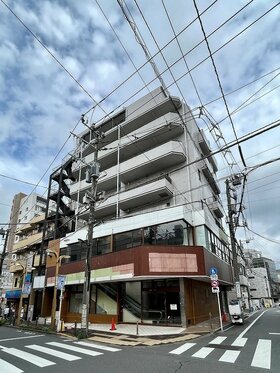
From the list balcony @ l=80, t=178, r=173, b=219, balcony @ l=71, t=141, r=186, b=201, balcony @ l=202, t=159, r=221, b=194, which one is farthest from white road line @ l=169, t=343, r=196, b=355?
balcony @ l=202, t=159, r=221, b=194

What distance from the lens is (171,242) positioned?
1927cm

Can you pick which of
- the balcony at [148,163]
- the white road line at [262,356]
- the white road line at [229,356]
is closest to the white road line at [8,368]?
the white road line at [229,356]

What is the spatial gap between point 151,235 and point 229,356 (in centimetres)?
1171

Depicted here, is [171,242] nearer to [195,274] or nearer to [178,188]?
[195,274]

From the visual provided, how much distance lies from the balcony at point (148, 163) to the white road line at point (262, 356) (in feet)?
50.2

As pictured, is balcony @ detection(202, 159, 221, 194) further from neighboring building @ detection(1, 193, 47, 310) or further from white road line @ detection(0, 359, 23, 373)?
neighboring building @ detection(1, 193, 47, 310)

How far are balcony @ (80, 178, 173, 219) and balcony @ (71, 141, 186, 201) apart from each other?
217 centimetres

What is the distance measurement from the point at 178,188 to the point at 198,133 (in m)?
8.45

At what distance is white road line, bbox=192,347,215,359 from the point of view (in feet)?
30.0

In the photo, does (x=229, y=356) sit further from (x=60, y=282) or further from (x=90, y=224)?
(x=60, y=282)

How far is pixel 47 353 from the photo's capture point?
990 cm

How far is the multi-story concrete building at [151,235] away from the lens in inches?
704

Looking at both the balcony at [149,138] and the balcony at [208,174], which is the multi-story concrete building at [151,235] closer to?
the balcony at [149,138]

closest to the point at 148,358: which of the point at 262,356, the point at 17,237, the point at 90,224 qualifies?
the point at 262,356
